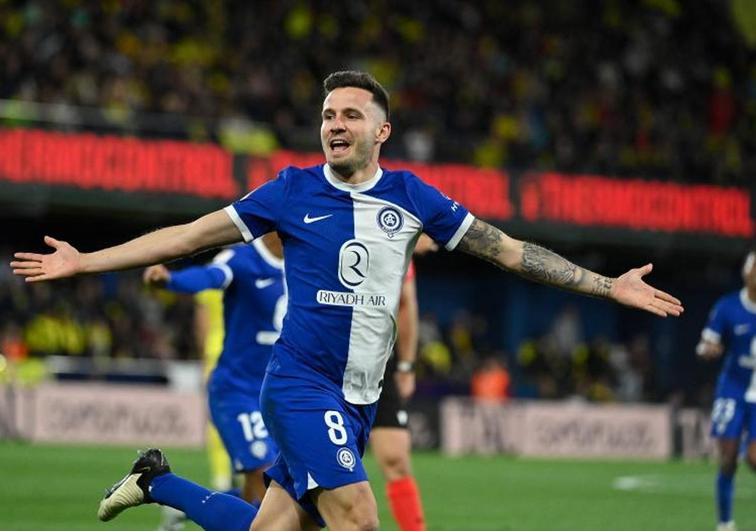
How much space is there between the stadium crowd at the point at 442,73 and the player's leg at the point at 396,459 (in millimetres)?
16262

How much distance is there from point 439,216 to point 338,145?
550 millimetres

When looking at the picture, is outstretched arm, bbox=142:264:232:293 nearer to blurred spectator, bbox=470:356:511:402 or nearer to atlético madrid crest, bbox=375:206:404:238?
atlético madrid crest, bbox=375:206:404:238

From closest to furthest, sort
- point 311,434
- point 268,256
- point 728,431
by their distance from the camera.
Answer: point 311,434, point 268,256, point 728,431

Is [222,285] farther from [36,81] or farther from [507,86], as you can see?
[507,86]

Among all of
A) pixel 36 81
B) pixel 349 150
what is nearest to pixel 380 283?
pixel 349 150

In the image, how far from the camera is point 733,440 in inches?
519

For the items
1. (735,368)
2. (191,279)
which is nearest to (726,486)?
(735,368)

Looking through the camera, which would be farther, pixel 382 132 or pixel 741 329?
pixel 741 329

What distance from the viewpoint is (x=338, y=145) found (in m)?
6.65

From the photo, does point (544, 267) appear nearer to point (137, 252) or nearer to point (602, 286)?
point (602, 286)

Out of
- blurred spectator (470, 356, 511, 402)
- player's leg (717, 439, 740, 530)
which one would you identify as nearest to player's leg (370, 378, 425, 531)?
player's leg (717, 439, 740, 530)

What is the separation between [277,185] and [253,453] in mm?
2905

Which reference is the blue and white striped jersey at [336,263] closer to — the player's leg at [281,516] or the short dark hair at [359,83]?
the short dark hair at [359,83]

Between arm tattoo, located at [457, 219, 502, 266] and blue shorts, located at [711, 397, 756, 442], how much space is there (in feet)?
22.3
